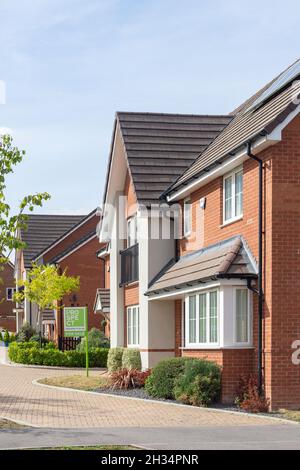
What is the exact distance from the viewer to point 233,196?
2119cm

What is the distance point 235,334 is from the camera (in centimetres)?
1934

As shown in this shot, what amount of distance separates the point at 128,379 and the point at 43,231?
4070 cm

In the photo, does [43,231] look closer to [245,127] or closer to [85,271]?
[85,271]

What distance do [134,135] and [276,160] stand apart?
9537 millimetres

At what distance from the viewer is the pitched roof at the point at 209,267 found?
1925cm


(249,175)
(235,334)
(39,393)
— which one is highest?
(249,175)

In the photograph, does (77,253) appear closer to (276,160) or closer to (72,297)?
(72,297)

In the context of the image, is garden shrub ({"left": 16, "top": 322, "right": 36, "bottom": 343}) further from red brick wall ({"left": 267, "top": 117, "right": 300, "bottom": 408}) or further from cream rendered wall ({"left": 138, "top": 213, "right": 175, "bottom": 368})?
red brick wall ({"left": 267, "top": 117, "right": 300, "bottom": 408})

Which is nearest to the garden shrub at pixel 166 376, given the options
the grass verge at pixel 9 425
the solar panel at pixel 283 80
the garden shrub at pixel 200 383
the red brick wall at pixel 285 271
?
the garden shrub at pixel 200 383

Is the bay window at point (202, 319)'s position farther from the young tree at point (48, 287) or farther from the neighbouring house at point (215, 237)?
the young tree at point (48, 287)

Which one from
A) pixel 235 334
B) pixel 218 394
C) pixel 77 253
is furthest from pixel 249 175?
pixel 77 253
